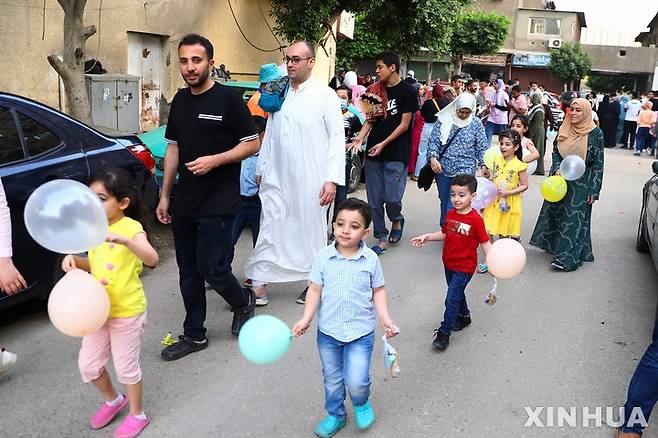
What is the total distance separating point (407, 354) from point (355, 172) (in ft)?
18.9

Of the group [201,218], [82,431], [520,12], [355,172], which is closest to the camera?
[82,431]

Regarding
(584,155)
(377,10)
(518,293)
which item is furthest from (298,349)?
(377,10)

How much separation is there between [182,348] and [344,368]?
55.0 inches

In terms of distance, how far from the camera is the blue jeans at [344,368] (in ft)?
10.5

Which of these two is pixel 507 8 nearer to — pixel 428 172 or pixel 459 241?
pixel 428 172

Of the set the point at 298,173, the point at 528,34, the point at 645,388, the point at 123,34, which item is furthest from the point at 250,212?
the point at 528,34

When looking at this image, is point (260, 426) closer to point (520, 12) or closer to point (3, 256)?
point (3, 256)

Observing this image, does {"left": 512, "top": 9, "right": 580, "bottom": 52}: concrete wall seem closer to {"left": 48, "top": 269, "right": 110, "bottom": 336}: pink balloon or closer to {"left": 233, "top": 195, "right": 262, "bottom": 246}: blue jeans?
{"left": 233, "top": 195, "right": 262, "bottom": 246}: blue jeans

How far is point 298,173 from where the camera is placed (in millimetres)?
4957

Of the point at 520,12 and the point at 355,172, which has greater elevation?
the point at 520,12

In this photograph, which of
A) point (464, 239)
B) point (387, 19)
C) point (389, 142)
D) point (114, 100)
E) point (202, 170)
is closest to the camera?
point (202, 170)

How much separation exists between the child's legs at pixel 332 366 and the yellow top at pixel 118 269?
94 cm

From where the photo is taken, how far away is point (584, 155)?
6355 mm

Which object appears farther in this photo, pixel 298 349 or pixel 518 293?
pixel 518 293
